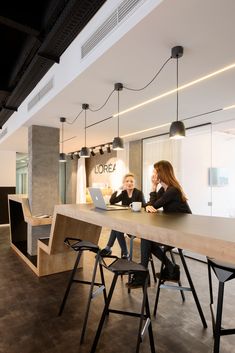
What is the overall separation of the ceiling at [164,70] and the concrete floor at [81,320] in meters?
2.49

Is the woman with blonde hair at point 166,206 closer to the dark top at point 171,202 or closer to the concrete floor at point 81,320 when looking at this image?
the dark top at point 171,202

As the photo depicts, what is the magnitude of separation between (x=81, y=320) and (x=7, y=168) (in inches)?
257

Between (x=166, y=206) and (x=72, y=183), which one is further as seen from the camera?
(x=72, y=183)

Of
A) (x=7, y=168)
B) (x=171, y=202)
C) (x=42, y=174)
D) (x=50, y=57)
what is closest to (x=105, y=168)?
(x=7, y=168)

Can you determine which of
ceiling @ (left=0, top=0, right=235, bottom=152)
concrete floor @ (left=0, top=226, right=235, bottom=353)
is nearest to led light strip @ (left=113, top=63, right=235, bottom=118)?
ceiling @ (left=0, top=0, right=235, bottom=152)

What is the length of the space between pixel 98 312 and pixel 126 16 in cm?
277

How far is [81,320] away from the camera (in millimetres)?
2416

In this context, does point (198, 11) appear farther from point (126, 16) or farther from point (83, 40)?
point (83, 40)

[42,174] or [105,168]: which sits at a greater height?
[105,168]

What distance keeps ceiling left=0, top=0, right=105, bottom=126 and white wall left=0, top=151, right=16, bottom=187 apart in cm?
455

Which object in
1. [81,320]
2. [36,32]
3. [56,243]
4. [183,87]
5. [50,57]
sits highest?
[36,32]

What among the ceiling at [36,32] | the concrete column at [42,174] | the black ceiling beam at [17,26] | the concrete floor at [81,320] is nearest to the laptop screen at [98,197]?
the concrete floor at [81,320]

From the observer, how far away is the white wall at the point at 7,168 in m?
7.73

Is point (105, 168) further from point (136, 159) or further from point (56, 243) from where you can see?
point (56, 243)
